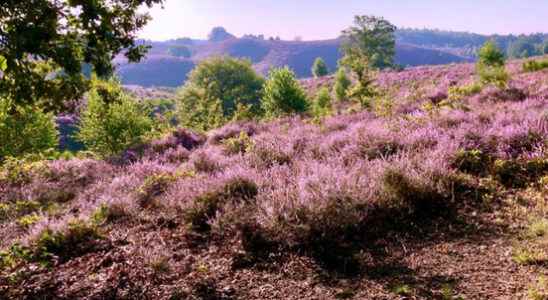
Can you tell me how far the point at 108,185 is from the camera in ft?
26.0

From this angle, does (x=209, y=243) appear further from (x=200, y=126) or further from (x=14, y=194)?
(x=200, y=126)

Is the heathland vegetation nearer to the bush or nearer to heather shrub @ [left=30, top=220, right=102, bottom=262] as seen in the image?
heather shrub @ [left=30, top=220, right=102, bottom=262]

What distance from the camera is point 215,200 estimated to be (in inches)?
214

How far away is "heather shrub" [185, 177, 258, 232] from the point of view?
5.12m

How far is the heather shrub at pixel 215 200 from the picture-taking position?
16.8ft

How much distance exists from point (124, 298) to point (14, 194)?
637 centimetres

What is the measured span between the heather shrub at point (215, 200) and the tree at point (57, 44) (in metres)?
2.16

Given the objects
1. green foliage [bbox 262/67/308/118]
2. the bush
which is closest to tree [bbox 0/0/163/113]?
the bush

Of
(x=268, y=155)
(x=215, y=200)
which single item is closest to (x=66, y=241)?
(x=215, y=200)

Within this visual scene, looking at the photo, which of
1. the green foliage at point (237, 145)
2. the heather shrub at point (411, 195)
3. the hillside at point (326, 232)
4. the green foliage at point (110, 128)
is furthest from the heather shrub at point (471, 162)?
the green foliage at point (110, 128)

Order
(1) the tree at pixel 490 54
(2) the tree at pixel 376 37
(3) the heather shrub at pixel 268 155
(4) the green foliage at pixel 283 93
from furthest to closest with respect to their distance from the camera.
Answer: (2) the tree at pixel 376 37
(1) the tree at pixel 490 54
(4) the green foliage at pixel 283 93
(3) the heather shrub at pixel 268 155

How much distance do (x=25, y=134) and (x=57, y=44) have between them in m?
15.0

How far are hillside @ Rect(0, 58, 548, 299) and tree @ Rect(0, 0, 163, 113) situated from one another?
173 cm

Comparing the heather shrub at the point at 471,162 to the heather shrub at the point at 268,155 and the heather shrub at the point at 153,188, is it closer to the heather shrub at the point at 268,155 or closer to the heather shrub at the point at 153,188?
the heather shrub at the point at 268,155
